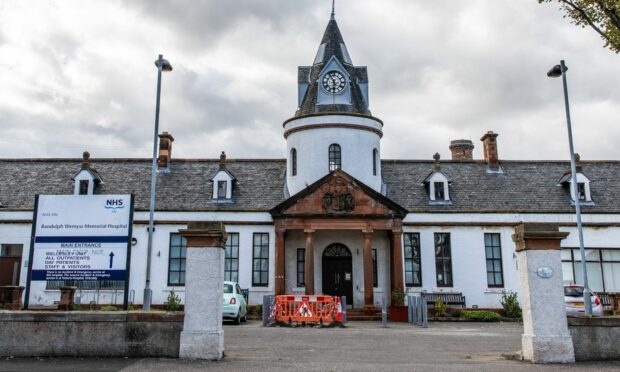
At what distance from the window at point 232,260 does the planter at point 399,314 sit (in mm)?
8336

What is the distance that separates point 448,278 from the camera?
28516 millimetres

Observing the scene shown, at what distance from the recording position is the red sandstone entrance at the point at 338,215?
87.7 ft

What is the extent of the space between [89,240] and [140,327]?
268 centimetres

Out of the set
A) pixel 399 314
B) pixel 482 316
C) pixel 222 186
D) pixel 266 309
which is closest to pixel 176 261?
pixel 222 186

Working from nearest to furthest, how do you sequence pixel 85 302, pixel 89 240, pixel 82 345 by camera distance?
pixel 82 345
pixel 89 240
pixel 85 302

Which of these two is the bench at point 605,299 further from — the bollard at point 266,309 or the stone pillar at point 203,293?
the stone pillar at point 203,293

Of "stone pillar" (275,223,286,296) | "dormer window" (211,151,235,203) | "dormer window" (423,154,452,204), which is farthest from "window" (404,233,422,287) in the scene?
"dormer window" (211,151,235,203)

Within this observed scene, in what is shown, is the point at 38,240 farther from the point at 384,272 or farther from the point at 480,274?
the point at 480,274

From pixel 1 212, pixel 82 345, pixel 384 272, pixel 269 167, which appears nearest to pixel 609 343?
pixel 82 345

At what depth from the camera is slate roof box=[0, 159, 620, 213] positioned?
2972cm

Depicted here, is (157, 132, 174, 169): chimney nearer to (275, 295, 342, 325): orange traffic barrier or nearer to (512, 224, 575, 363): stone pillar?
(275, 295, 342, 325): orange traffic barrier

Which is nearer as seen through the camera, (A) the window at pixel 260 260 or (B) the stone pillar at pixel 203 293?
(B) the stone pillar at pixel 203 293

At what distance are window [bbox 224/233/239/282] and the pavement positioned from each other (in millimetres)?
12579

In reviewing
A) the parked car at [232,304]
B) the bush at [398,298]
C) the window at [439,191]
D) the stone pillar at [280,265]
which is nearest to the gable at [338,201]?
the stone pillar at [280,265]
